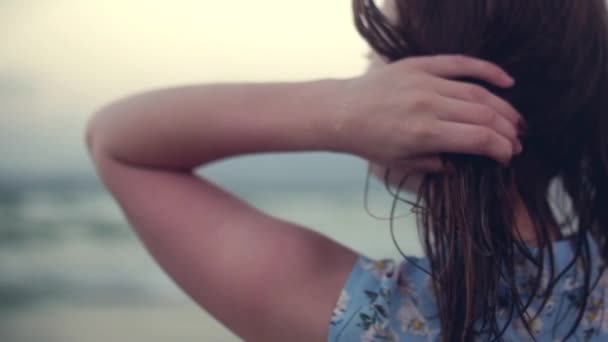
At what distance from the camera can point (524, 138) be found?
780 mm

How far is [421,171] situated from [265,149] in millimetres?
164

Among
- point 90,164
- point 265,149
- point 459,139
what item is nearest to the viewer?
point 459,139

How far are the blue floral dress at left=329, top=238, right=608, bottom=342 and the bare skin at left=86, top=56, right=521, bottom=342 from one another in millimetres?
20

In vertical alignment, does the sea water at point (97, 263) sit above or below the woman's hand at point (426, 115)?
below

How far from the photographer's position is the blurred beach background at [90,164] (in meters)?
1.69

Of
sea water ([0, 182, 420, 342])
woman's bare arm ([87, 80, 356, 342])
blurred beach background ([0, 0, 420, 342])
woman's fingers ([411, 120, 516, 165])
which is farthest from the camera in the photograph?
sea water ([0, 182, 420, 342])

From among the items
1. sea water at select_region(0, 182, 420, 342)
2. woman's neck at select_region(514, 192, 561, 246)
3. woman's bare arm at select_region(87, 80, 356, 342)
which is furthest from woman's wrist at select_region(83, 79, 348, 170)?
sea water at select_region(0, 182, 420, 342)

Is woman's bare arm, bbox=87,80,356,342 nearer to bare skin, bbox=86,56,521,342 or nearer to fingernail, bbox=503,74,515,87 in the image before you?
bare skin, bbox=86,56,521,342

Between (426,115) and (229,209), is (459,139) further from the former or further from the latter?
(229,209)

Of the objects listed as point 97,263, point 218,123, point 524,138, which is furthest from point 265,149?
point 97,263

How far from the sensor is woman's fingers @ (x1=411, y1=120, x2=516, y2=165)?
2.16ft

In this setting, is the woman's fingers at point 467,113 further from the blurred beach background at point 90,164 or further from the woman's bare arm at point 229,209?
the blurred beach background at point 90,164

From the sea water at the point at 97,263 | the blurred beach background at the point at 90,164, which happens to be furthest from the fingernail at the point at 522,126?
the sea water at the point at 97,263

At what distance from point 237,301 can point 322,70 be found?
33.3 inches
